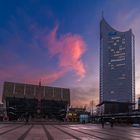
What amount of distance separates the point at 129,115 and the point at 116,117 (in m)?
27.8

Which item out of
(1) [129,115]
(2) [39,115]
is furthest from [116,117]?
(2) [39,115]

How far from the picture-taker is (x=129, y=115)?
151 meters

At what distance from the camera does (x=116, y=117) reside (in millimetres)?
178125

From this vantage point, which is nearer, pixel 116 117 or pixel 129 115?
pixel 129 115

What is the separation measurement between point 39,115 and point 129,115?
5516 centimetres

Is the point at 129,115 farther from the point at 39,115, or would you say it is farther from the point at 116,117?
the point at 39,115

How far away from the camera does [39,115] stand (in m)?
184

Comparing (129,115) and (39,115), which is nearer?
(129,115)

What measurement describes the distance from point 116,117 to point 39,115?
139 ft
